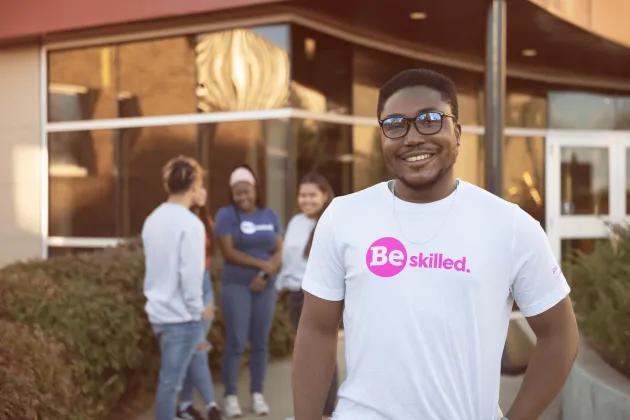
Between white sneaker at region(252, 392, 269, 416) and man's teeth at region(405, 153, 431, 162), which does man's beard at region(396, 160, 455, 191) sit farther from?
white sneaker at region(252, 392, 269, 416)

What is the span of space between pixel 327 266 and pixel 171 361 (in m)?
3.32

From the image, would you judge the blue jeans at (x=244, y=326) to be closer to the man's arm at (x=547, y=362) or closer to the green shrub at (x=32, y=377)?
the green shrub at (x=32, y=377)

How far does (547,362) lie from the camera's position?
224 cm

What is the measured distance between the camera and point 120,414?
6.39 m

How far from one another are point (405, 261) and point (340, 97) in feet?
29.8

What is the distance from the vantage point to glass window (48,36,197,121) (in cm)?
1119

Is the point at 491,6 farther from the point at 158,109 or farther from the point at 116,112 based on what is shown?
the point at 116,112

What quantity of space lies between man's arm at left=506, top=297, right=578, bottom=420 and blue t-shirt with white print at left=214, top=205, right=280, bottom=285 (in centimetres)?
422

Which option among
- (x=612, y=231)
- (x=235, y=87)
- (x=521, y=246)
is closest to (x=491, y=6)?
(x=612, y=231)

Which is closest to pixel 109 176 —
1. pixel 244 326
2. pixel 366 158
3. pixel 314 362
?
pixel 366 158

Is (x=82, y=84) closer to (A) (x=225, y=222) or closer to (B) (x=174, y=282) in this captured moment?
A: (A) (x=225, y=222)

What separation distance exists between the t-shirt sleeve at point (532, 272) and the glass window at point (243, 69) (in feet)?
27.1

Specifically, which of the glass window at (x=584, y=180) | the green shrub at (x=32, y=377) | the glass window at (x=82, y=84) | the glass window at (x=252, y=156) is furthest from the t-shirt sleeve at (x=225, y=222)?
the glass window at (x=584, y=180)

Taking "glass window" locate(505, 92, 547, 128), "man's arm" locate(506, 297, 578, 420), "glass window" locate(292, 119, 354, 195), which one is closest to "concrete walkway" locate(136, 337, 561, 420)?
"glass window" locate(292, 119, 354, 195)
